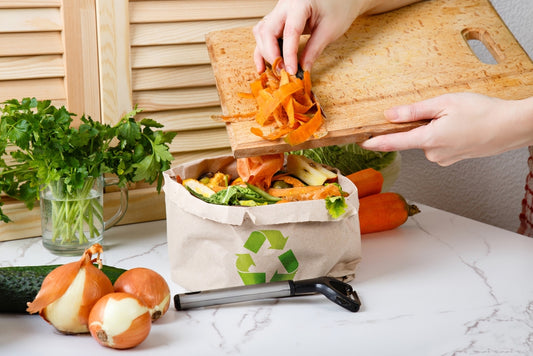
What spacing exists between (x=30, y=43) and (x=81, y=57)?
4.1 inches

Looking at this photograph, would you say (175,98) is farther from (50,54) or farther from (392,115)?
(392,115)

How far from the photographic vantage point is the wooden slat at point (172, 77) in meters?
1.42

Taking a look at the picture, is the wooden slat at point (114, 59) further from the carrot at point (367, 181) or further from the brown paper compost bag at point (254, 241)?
the carrot at point (367, 181)

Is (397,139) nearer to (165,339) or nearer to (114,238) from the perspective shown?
(165,339)

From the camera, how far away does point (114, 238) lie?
142 centimetres

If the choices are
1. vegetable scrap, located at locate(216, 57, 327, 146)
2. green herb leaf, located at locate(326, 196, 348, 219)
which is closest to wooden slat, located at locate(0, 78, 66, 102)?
vegetable scrap, located at locate(216, 57, 327, 146)

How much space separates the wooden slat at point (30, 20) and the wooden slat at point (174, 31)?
165 millimetres

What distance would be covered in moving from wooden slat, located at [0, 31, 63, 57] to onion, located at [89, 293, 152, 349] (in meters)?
0.64

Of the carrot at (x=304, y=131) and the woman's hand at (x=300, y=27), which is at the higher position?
the woman's hand at (x=300, y=27)

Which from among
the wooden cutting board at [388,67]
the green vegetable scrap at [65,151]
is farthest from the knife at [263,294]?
the green vegetable scrap at [65,151]

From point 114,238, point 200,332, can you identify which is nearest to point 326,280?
point 200,332

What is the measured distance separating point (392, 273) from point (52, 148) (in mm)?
690

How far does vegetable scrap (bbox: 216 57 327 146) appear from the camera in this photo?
3.60 ft

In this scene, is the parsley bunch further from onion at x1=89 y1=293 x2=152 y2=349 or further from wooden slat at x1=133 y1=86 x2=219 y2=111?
onion at x1=89 y1=293 x2=152 y2=349
